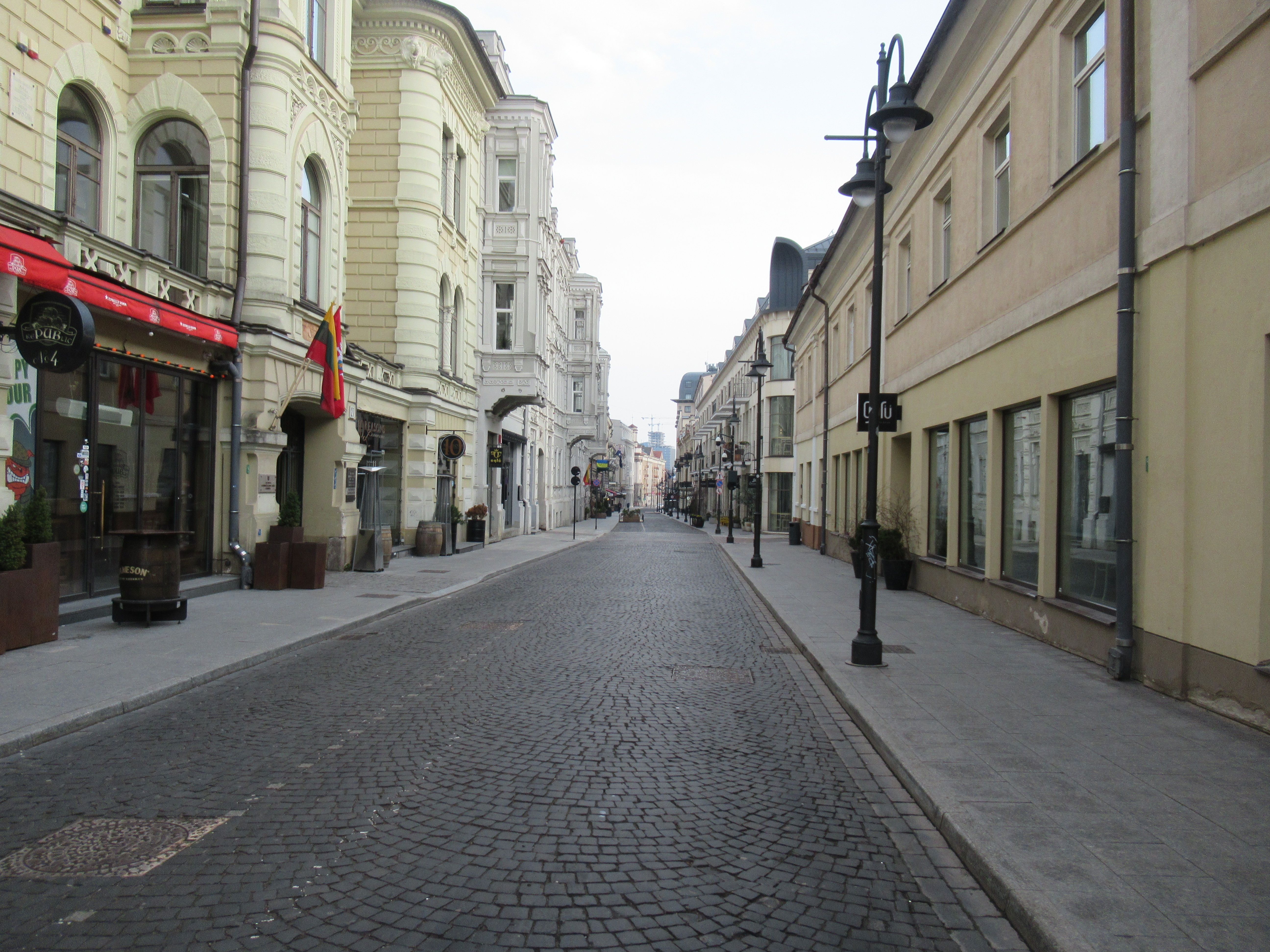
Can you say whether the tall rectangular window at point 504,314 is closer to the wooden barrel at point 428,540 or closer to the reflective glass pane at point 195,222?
the wooden barrel at point 428,540

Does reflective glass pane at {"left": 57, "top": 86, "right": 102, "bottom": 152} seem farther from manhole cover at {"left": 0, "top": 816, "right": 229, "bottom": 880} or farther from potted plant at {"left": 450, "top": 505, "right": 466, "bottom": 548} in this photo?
potted plant at {"left": 450, "top": 505, "right": 466, "bottom": 548}

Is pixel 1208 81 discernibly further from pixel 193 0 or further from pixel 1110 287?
pixel 193 0

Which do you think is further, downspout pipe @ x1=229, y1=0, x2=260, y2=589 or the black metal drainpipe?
the black metal drainpipe

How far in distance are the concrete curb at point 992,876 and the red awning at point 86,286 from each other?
876 cm

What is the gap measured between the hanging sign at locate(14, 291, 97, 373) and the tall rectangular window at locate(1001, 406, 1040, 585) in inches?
409

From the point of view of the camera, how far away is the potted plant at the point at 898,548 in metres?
16.0

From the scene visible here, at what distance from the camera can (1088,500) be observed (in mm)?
9422

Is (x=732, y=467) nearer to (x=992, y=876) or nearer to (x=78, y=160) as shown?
(x=78, y=160)

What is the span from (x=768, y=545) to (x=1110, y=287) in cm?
2460

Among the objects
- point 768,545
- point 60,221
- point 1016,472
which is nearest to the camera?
point 60,221

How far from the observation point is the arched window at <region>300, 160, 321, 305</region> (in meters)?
16.8

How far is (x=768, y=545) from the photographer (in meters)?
32.8

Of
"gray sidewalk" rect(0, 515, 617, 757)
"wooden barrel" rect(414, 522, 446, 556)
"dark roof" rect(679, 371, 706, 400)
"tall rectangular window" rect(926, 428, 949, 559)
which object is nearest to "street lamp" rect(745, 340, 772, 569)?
"tall rectangular window" rect(926, 428, 949, 559)

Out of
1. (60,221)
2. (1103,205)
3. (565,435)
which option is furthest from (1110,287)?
(565,435)
